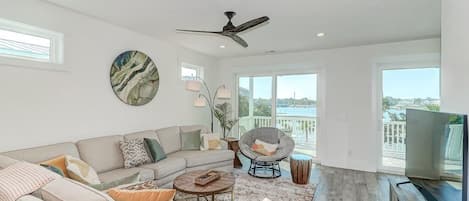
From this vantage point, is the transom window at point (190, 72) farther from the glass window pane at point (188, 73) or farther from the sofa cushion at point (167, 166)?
the sofa cushion at point (167, 166)

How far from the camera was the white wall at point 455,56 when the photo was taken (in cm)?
162

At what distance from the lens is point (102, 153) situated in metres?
3.18

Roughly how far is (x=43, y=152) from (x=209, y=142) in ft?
7.86

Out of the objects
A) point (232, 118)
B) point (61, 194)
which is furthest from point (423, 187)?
point (232, 118)

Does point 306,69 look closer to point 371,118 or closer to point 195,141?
point 371,118

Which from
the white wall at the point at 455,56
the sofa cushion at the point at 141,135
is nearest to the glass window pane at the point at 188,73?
the sofa cushion at the point at 141,135

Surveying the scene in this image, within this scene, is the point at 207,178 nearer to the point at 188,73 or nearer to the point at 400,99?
the point at 188,73

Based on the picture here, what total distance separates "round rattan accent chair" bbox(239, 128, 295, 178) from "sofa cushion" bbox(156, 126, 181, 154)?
1136 millimetres

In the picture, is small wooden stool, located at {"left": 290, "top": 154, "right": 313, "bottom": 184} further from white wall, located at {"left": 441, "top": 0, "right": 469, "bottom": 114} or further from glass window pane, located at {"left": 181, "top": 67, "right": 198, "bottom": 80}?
glass window pane, located at {"left": 181, "top": 67, "right": 198, "bottom": 80}

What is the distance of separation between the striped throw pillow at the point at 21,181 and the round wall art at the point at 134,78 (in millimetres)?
2138

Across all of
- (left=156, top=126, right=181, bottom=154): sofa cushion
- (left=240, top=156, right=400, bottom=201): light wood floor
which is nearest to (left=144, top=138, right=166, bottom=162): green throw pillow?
(left=156, top=126, right=181, bottom=154): sofa cushion

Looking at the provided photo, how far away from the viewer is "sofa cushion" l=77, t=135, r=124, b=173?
3.05 metres

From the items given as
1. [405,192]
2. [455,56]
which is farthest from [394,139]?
[455,56]

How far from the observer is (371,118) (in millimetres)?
4746
